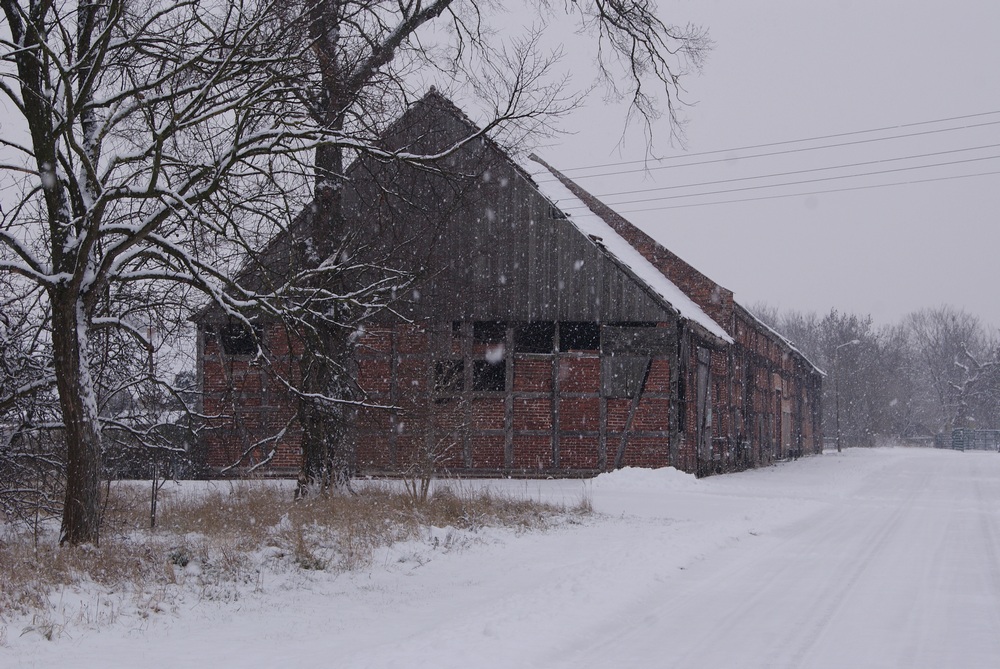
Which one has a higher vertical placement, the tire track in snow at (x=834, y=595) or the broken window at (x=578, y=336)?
the broken window at (x=578, y=336)

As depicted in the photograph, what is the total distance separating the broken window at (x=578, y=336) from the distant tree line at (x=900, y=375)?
139 feet

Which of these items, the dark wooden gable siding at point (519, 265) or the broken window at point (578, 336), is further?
the broken window at point (578, 336)

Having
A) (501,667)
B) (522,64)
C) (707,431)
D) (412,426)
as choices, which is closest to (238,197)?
(522,64)

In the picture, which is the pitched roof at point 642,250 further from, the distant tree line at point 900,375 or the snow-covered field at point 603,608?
the distant tree line at point 900,375

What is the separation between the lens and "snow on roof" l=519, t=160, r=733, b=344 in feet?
78.1

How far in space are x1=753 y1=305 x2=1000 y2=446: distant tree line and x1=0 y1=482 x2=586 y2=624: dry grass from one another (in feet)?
171

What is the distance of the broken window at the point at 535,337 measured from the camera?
832 inches

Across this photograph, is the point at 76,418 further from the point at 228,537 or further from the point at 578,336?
the point at 578,336

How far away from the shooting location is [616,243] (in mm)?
25953

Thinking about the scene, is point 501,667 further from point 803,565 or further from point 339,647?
point 803,565

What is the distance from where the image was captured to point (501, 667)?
17.0ft

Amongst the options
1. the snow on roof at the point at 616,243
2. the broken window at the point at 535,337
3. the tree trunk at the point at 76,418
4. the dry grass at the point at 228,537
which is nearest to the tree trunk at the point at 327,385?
the dry grass at the point at 228,537

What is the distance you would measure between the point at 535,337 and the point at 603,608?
48.4ft

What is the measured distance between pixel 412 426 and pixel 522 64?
6.77 meters
